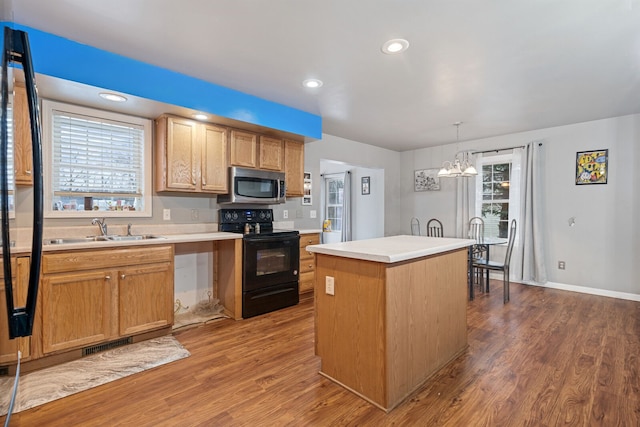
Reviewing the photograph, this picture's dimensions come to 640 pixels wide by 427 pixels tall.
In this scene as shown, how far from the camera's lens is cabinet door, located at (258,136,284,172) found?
3702mm

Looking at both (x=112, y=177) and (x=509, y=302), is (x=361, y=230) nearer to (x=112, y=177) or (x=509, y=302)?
(x=509, y=302)

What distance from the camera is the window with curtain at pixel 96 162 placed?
2672 mm

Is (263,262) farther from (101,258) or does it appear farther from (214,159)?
(101,258)

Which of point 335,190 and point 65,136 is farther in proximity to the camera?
point 335,190

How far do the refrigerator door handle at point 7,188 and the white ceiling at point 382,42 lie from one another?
82 cm

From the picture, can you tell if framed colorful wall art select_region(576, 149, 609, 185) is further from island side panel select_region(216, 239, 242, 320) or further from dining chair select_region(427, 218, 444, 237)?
island side panel select_region(216, 239, 242, 320)

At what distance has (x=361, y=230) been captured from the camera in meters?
6.92

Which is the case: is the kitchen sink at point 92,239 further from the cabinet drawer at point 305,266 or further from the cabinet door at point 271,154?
the cabinet drawer at point 305,266

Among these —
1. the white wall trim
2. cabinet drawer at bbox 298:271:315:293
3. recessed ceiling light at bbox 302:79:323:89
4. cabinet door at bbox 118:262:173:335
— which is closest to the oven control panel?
cabinet drawer at bbox 298:271:315:293

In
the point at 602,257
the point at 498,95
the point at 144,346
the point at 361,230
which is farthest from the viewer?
the point at 361,230

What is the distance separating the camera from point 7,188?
2.33 ft

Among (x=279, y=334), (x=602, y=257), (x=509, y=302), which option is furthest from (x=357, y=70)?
(x=602, y=257)

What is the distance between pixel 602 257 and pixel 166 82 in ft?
19.0

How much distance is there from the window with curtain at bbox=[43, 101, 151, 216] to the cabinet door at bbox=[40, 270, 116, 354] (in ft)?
2.58
